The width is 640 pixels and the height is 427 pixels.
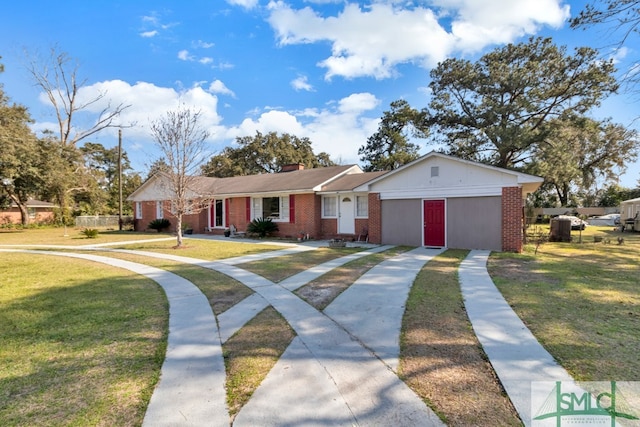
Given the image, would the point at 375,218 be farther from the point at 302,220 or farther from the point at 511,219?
the point at 511,219

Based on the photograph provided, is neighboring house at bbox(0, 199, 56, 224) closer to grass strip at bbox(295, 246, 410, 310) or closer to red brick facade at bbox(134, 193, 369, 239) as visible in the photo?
red brick facade at bbox(134, 193, 369, 239)

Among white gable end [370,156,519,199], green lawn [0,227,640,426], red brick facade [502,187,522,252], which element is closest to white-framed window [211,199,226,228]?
white gable end [370,156,519,199]

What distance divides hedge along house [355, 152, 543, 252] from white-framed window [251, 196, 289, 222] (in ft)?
17.2

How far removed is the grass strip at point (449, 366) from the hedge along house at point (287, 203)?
36.7 ft

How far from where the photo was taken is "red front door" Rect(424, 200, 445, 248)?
1335 centimetres

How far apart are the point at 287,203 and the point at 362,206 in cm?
449

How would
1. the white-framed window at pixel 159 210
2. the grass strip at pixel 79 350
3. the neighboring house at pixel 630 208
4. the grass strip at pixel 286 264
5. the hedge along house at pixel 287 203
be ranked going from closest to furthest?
1. the grass strip at pixel 79 350
2. the grass strip at pixel 286 264
3. the hedge along house at pixel 287 203
4. the neighboring house at pixel 630 208
5. the white-framed window at pixel 159 210

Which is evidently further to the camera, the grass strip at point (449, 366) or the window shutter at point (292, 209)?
the window shutter at point (292, 209)

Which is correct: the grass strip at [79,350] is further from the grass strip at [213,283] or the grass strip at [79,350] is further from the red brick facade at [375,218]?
the red brick facade at [375,218]

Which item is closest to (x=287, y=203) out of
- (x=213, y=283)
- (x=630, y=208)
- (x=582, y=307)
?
(x=213, y=283)

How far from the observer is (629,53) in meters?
8.28

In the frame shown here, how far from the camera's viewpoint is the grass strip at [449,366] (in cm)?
257

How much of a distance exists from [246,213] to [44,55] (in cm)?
2934

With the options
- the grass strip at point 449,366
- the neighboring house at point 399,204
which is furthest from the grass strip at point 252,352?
the neighboring house at point 399,204
